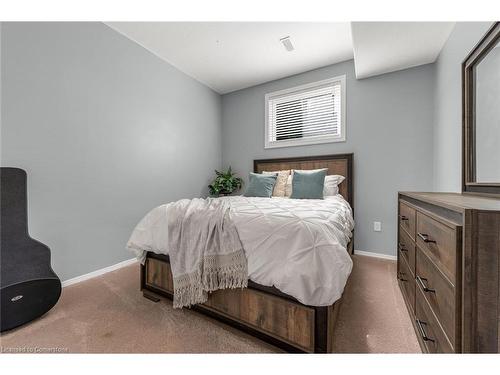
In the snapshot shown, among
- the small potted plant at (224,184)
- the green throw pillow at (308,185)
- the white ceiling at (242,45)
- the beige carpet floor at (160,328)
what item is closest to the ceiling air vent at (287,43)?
the white ceiling at (242,45)

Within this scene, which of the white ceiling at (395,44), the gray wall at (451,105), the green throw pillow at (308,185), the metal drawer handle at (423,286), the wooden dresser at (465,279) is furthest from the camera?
the green throw pillow at (308,185)

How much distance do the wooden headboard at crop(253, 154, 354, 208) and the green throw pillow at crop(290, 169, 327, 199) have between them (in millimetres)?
460

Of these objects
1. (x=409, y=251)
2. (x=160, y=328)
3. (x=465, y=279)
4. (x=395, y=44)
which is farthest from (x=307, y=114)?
(x=160, y=328)

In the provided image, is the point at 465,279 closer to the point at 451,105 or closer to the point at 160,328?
the point at 160,328

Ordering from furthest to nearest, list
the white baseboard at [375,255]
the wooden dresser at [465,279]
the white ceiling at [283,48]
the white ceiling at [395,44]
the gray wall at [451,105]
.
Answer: the white baseboard at [375,255]
the white ceiling at [283,48]
the white ceiling at [395,44]
the gray wall at [451,105]
the wooden dresser at [465,279]

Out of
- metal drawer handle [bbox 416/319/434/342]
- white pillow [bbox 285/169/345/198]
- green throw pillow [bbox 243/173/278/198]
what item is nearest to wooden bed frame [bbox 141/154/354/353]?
metal drawer handle [bbox 416/319/434/342]

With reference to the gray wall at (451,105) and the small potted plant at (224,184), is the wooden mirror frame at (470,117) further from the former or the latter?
the small potted plant at (224,184)

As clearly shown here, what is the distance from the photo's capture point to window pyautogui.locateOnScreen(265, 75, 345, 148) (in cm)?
298

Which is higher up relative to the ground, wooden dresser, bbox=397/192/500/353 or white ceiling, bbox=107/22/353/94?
white ceiling, bbox=107/22/353/94

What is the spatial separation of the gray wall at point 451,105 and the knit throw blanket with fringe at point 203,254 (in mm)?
1896

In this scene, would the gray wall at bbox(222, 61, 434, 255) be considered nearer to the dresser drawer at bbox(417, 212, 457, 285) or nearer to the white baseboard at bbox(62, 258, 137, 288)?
the dresser drawer at bbox(417, 212, 457, 285)

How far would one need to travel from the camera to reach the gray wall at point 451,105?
1603mm
